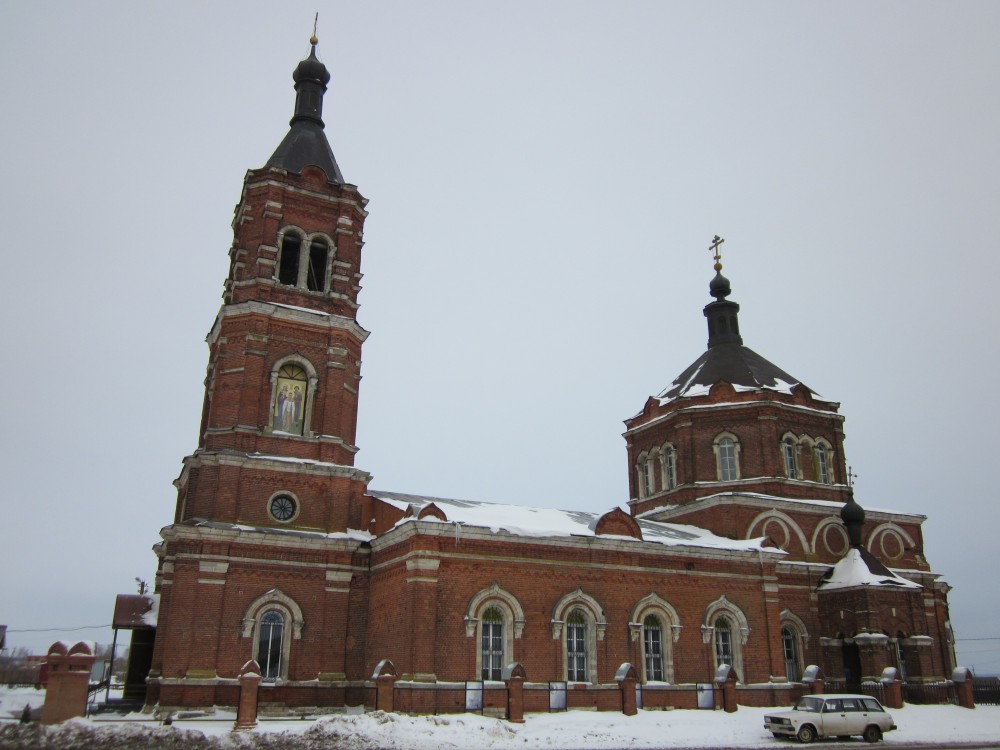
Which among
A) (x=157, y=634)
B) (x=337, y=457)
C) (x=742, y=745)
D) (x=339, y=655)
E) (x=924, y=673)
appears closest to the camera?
(x=742, y=745)

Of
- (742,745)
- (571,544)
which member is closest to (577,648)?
(571,544)

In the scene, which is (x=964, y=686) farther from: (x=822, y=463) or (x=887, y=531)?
(x=822, y=463)

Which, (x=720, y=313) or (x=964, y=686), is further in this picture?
(x=720, y=313)

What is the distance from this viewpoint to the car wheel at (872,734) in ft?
65.4

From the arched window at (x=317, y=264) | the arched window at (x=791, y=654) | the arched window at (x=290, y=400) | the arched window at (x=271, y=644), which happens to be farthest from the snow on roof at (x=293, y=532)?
the arched window at (x=791, y=654)

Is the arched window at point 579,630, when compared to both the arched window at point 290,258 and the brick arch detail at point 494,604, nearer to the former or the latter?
the brick arch detail at point 494,604

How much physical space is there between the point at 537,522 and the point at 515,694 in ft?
20.6

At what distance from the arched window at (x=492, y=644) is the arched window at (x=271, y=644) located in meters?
5.57

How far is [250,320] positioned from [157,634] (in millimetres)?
9431

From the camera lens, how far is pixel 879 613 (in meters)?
28.1

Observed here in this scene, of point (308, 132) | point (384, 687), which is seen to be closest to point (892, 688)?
point (384, 687)

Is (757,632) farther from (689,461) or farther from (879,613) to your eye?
(689,461)

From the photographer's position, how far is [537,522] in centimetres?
2531

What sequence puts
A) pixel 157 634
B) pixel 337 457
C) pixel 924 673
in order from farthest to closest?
pixel 924 673 < pixel 337 457 < pixel 157 634
